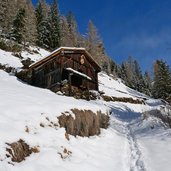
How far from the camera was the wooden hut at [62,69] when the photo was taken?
1165 inches

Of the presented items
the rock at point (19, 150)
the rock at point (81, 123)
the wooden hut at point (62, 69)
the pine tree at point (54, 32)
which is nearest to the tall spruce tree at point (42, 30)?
the pine tree at point (54, 32)

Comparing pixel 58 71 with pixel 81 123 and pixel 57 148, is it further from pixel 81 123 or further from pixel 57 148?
pixel 57 148

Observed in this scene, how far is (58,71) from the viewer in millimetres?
29672

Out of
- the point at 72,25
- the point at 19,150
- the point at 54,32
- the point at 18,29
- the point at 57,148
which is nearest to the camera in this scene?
the point at 19,150

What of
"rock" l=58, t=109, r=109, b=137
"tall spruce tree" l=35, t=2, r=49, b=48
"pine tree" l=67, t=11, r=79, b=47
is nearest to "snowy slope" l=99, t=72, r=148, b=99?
"tall spruce tree" l=35, t=2, r=49, b=48

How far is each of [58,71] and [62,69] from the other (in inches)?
18.5

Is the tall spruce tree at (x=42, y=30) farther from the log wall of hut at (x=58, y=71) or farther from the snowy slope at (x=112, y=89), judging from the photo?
the log wall of hut at (x=58, y=71)

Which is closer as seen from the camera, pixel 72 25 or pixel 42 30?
pixel 42 30

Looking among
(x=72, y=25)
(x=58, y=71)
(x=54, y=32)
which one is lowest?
(x=58, y=71)

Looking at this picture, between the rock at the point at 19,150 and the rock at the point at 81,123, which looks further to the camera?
the rock at the point at 81,123

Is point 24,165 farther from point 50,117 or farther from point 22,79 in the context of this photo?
point 22,79

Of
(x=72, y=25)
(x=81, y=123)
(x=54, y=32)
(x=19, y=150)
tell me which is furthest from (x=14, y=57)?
(x=72, y=25)

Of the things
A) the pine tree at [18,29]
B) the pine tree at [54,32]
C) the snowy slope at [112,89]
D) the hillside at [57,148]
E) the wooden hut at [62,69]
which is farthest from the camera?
the pine tree at [54,32]

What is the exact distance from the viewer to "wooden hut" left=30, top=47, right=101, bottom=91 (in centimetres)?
2959
